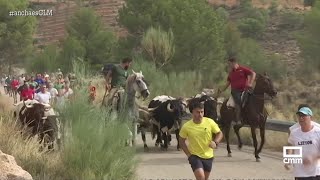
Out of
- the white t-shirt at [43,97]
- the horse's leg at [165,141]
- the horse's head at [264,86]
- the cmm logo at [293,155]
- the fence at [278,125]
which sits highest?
the cmm logo at [293,155]

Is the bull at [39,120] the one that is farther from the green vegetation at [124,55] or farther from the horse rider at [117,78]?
the horse rider at [117,78]

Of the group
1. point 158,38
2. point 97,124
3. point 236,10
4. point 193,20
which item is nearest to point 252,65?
point 193,20

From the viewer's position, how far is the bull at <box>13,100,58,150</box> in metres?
14.2

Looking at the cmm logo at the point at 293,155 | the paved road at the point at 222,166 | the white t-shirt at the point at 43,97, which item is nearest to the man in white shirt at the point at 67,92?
the white t-shirt at the point at 43,97

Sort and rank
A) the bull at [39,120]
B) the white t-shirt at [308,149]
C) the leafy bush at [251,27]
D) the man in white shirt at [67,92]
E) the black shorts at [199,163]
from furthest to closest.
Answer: the leafy bush at [251,27], the man in white shirt at [67,92], the bull at [39,120], the black shorts at [199,163], the white t-shirt at [308,149]

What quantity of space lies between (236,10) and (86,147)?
9522cm

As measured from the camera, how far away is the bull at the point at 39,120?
14188mm

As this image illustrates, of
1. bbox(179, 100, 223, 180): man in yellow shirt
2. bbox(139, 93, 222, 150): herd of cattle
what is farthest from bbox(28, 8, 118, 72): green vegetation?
bbox(179, 100, 223, 180): man in yellow shirt

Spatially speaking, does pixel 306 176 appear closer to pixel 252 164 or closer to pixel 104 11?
pixel 252 164

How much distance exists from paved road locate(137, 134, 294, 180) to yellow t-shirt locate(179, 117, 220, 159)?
3239 millimetres

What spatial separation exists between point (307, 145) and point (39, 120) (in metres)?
8.20

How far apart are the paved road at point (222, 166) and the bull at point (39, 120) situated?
210cm

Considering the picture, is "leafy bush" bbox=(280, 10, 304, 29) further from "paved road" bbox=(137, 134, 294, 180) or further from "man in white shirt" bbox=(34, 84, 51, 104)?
"paved road" bbox=(137, 134, 294, 180)

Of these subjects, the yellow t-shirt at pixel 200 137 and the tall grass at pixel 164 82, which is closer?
the yellow t-shirt at pixel 200 137
